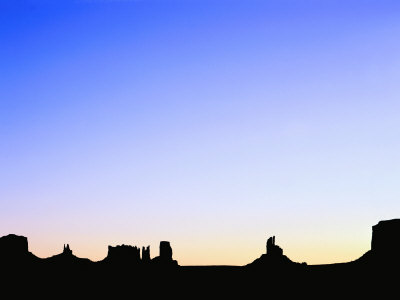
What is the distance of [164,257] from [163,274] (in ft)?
8.16

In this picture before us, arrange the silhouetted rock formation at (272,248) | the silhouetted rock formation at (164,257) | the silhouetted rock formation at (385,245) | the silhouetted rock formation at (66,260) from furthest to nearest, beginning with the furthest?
the silhouetted rock formation at (164,257)
the silhouetted rock formation at (66,260)
the silhouetted rock formation at (272,248)
the silhouetted rock formation at (385,245)

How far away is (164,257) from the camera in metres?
77.2

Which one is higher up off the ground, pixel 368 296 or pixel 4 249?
pixel 4 249

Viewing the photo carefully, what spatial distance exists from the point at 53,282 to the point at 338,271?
106ft

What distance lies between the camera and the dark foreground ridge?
63000 millimetres

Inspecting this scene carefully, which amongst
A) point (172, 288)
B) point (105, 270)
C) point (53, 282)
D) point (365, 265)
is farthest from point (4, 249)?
point (365, 265)

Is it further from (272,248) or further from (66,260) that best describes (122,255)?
(272,248)

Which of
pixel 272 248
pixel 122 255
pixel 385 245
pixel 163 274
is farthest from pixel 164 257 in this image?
pixel 385 245

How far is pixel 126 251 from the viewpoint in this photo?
7712cm

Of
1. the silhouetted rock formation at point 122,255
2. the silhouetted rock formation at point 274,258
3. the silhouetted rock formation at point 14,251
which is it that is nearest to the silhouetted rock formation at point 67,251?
the silhouetted rock formation at point 122,255

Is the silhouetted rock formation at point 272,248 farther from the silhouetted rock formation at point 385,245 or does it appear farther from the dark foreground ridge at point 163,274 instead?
the silhouetted rock formation at point 385,245

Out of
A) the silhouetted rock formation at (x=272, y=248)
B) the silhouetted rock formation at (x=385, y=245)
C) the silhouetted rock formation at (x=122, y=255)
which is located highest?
the silhouetted rock formation at (x=122, y=255)

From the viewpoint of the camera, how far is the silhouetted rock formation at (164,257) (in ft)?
253

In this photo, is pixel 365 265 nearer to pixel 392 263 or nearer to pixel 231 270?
pixel 392 263
